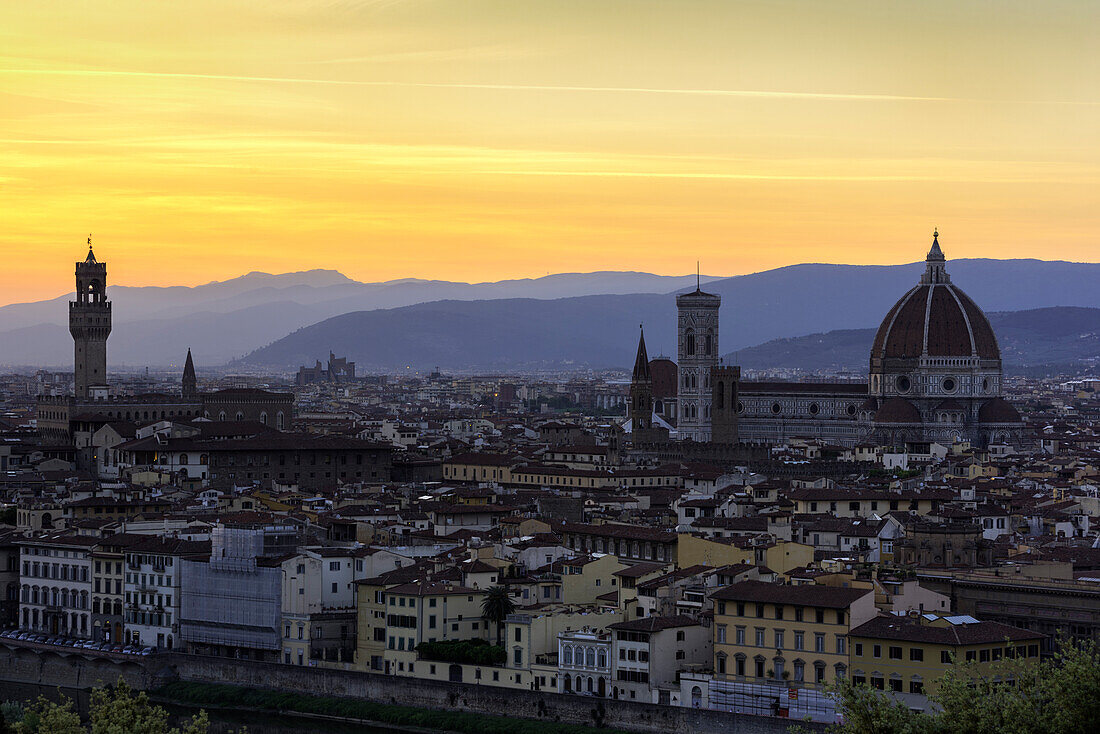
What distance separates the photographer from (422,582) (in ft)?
157

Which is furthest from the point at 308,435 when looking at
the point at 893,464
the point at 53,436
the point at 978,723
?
the point at 978,723

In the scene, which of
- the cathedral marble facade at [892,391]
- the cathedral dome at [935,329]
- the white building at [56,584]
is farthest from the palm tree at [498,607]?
the cathedral dome at [935,329]

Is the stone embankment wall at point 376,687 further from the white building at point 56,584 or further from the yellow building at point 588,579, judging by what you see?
the yellow building at point 588,579

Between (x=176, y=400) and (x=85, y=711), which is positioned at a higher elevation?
(x=176, y=400)

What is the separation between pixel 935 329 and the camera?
390ft

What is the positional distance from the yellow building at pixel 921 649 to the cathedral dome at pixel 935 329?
7828 cm

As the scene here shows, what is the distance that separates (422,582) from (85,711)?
28.1 ft

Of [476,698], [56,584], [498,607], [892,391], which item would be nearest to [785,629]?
[476,698]

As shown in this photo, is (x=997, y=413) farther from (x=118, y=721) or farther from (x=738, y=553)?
(x=118, y=721)

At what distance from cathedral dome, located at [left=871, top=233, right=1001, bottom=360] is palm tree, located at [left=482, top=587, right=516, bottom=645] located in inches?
2941

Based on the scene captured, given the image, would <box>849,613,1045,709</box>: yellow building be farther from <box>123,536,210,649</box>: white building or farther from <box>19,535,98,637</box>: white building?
<box>19,535,98,637</box>: white building

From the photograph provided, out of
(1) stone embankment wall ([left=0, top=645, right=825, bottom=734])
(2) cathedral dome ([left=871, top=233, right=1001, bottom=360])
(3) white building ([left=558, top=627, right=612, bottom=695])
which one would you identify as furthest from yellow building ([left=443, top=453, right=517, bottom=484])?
(2) cathedral dome ([left=871, top=233, right=1001, bottom=360])

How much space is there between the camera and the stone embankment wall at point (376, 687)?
136 ft

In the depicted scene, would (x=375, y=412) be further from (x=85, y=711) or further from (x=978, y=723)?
(x=978, y=723)
